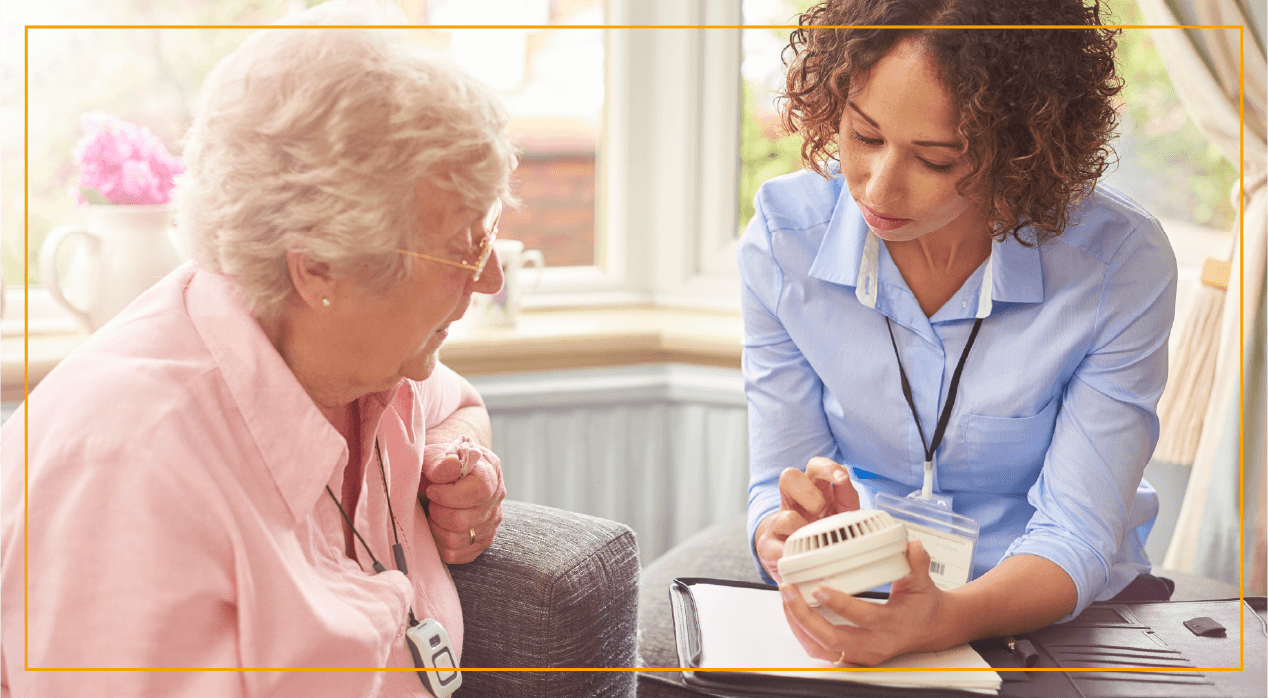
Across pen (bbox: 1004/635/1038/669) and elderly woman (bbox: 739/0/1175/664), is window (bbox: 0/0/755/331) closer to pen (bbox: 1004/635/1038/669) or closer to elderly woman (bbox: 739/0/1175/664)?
elderly woman (bbox: 739/0/1175/664)

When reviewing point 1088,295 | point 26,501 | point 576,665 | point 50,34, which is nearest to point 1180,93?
point 1088,295

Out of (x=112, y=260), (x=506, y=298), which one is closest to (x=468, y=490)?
(x=506, y=298)

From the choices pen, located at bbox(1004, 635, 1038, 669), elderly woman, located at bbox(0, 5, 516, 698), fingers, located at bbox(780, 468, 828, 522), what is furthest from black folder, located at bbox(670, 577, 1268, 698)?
elderly woman, located at bbox(0, 5, 516, 698)

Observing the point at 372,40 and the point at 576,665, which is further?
the point at 576,665

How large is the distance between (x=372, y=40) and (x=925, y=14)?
60 centimetres

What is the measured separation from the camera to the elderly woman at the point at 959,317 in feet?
3.32

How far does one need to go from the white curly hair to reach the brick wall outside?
2.93 feet

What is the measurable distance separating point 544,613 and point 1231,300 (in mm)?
1586

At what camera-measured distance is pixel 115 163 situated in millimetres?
1778

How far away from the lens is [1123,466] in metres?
1.12

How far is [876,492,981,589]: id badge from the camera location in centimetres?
117

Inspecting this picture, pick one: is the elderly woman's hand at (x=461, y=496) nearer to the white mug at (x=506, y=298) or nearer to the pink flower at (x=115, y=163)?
the white mug at (x=506, y=298)

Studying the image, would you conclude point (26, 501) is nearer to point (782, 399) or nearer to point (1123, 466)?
point (782, 399)

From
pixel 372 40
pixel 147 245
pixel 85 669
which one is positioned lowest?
pixel 85 669
